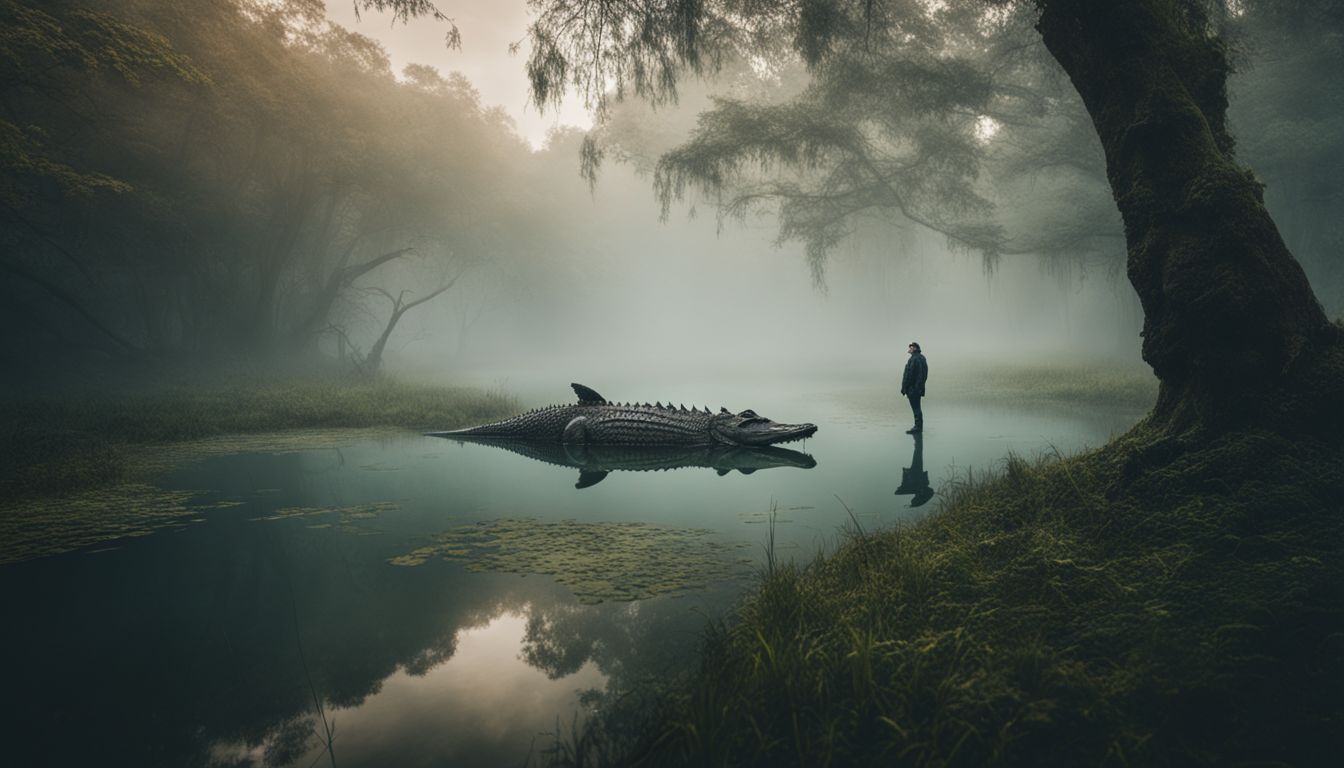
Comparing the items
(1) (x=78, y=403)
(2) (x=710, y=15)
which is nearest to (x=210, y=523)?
(2) (x=710, y=15)

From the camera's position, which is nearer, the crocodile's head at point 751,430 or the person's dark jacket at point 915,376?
the crocodile's head at point 751,430

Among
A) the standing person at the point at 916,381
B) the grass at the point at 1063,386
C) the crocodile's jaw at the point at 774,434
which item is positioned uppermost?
the grass at the point at 1063,386

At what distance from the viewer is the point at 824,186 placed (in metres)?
15.6

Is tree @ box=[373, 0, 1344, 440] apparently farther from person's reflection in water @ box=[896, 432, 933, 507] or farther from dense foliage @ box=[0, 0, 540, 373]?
dense foliage @ box=[0, 0, 540, 373]

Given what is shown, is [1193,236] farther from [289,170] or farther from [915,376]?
[289,170]

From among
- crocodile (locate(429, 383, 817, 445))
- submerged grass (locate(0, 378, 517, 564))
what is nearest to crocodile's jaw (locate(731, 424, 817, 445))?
crocodile (locate(429, 383, 817, 445))

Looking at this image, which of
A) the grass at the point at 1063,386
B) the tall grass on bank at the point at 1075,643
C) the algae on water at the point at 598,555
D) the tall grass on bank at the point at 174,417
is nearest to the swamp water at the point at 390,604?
the algae on water at the point at 598,555

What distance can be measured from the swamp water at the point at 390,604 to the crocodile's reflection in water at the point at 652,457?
0.36 metres

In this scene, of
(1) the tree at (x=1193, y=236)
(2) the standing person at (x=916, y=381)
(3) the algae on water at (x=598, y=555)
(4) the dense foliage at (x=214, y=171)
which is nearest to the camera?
(1) the tree at (x=1193, y=236)

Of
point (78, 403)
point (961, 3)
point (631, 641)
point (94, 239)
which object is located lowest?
point (631, 641)

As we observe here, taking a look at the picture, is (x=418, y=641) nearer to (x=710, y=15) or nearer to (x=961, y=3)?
(x=710, y=15)

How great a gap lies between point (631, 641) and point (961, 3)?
54.3 ft

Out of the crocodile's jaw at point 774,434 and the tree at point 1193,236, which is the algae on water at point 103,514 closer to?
the crocodile's jaw at point 774,434

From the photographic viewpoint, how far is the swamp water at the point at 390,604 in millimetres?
2674
